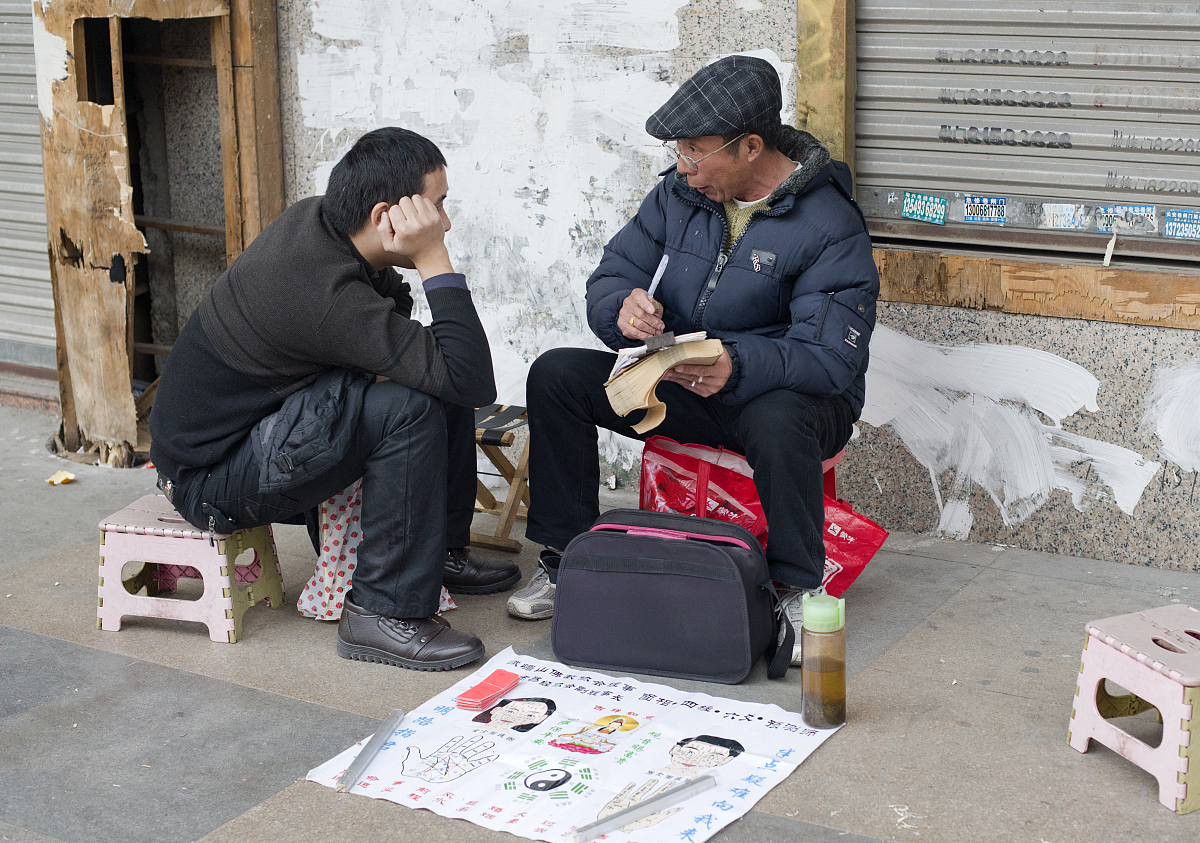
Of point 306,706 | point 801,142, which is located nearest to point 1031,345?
point 801,142

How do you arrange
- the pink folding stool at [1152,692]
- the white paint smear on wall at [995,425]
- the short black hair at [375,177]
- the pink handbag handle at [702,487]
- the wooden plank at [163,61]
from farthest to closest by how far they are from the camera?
the wooden plank at [163,61] → the white paint smear on wall at [995,425] → the pink handbag handle at [702,487] → the short black hair at [375,177] → the pink folding stool at [1152,692]

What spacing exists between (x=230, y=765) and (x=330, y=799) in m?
0.30

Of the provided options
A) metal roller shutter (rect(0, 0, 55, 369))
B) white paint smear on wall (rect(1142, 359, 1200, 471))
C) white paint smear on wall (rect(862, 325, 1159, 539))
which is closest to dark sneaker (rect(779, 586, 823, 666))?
white paint smear on wall (rect(862, 325, 1159, 539))

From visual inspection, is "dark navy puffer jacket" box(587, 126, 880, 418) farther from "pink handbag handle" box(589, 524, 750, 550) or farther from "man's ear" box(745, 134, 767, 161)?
"pink handbag handle" box(589, 524, 750, 550)

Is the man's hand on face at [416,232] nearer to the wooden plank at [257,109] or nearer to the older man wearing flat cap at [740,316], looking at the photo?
the older man wearing flat cap at [740,316]

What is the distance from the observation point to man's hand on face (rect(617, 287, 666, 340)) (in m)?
3.17

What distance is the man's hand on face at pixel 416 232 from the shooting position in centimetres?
293

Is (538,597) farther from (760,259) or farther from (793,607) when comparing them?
(760,259)

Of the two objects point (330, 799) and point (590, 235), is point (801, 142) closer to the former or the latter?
point (590, 235)

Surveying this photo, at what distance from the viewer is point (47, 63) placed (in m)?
4.77

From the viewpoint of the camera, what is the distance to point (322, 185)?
4.89 m

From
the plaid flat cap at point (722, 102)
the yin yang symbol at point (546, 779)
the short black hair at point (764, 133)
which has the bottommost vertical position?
the yin yang symbol at point (546, 779)

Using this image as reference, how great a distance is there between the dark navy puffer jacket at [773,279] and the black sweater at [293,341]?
0.57 meters

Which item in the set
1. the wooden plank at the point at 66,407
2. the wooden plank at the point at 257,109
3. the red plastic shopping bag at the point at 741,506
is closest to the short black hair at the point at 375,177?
Answer: the red plastic shopping bag at the point at 741,506
